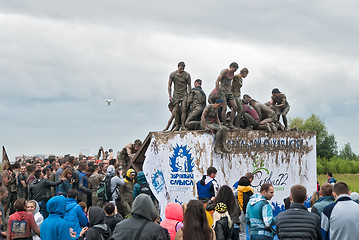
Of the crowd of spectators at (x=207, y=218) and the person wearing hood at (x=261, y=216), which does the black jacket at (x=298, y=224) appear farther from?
the person wearing hood at (x=261, y=216)

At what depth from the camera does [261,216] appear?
25.3 ft

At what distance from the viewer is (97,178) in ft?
44.6

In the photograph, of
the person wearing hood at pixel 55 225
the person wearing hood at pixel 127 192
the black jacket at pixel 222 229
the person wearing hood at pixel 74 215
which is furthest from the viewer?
the person wearing hood at pixel 127 192

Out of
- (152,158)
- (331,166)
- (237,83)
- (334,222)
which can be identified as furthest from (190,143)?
(331,166)

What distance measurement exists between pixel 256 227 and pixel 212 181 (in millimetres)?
2842

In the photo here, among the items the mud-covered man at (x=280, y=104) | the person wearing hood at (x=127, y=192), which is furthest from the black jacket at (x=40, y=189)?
the mud-covered man at (x=280, y=104)

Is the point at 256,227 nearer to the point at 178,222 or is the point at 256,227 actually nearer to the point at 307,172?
the point at 178,222

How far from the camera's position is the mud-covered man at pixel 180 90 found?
16000 millimetres

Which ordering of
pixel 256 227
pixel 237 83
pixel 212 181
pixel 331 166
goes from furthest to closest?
pixel 331 166 → pixel 237 83 → pixel 212 181 → pixel 256 227

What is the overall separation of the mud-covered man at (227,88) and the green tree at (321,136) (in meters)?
58.4

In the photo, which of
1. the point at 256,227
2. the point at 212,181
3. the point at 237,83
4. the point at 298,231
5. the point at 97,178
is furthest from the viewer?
the point at 237,83

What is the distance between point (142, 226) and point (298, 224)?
2.18m

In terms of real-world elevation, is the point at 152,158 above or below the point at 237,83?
below

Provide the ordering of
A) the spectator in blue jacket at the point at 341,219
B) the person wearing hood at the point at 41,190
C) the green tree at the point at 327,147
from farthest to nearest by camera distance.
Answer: the green tree at the point at 327,147 → the person wearing hood at the point at 41,190 → the spectator in blue jacket at the point at 341,219
